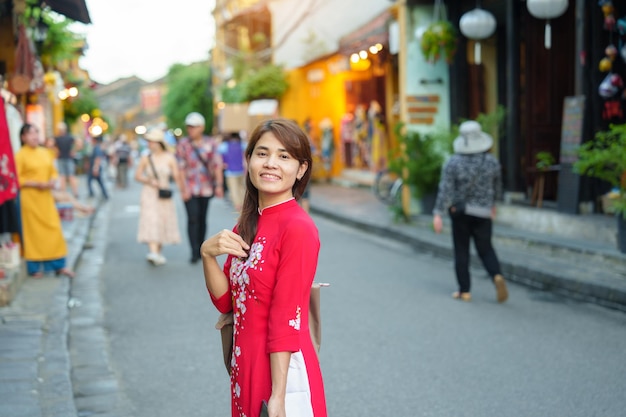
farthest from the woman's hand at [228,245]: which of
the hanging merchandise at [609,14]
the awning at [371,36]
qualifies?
the awning at [371,36]

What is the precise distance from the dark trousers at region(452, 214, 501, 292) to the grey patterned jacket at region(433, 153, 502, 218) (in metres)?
0.14

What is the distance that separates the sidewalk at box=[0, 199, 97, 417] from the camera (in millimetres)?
5387

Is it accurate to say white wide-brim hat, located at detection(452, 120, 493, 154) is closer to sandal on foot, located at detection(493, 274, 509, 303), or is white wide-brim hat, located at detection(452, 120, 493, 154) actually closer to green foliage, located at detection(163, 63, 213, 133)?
sandal on foot, located at detection(493, 274, 509, 303)

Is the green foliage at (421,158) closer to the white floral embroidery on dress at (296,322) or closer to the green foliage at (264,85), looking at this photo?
the white floral embroidery on dress at (296,322)

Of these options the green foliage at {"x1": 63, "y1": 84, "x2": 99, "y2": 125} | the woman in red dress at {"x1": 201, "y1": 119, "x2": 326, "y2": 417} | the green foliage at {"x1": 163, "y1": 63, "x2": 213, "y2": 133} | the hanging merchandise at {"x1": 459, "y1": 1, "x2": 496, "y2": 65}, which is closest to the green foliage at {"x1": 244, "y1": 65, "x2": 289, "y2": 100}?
the green foliage at {"x1": 63, "y1": 84, "x2": 99, "y2": 125}

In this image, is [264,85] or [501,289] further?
[264,85]

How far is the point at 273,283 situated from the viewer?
9.80 ft

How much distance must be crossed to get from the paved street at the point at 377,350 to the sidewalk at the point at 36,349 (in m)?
0.03

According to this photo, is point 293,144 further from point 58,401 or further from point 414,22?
point 414,22

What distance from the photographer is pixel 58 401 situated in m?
5.46

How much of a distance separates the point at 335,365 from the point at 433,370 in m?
0.71

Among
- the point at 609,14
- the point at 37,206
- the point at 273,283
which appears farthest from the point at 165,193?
the point at 273,283

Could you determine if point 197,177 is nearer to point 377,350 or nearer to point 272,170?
point 377,350

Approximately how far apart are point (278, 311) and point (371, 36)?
17542 mm
